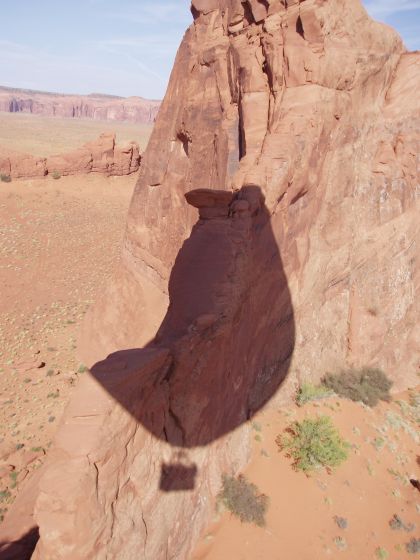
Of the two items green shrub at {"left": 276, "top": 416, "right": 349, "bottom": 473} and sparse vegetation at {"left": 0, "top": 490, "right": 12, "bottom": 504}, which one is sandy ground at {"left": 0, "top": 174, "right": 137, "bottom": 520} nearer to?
sparse vegetation at {"left": 0, "top": 490, "right": 12, "bottom": 504}

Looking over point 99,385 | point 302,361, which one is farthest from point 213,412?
point 302,361

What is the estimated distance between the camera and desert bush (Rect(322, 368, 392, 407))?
394 inches

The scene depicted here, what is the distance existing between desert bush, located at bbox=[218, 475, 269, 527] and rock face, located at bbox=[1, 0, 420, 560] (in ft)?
0.86

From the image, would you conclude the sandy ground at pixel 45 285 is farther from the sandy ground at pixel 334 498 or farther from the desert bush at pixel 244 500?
the sandy ground at pixel 334 498

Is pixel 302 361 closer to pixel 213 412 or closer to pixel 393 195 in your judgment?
pixel 213 412

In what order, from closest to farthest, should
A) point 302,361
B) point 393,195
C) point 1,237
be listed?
point 302,361 < point 393,195 < point 1,237

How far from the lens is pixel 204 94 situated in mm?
9883

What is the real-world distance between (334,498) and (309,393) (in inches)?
89.4

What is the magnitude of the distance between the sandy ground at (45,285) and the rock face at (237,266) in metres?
1.55

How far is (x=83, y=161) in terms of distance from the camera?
26766mm

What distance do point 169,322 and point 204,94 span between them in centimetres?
672

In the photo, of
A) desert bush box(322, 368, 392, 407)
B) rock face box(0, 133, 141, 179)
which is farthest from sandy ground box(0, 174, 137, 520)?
desert bush box(322, 368, 392, 407)

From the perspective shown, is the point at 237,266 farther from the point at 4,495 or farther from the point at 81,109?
the point at 81,109

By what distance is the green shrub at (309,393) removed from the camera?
30.6ft
